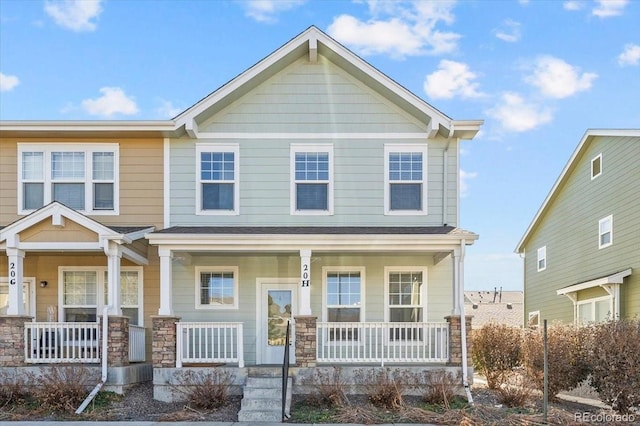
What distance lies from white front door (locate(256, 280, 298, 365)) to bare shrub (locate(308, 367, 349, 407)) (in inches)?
86.9

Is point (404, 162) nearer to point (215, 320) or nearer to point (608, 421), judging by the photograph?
point (215, 320)

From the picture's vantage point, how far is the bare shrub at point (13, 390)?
10.8 metres

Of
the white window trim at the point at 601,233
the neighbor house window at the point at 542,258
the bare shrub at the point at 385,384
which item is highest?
the white window trim at the point at 601,233

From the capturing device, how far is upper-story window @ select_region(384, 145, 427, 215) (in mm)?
13570

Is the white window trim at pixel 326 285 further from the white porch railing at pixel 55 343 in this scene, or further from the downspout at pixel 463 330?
the white porch railing at pixel 55 343

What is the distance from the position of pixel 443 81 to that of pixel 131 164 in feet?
27.3

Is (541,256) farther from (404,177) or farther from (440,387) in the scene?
(440,387)

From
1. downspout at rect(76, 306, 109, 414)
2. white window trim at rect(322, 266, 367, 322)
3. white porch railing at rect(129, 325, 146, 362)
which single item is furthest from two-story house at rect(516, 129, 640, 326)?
downspout at rect(76, 306, 109, 414)

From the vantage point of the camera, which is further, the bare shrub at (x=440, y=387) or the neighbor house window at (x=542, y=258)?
the neighbor house window at (x=542, y=258)

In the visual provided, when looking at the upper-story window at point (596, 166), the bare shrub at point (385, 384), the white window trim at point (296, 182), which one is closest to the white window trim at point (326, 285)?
the white window trim at point (296, 182)

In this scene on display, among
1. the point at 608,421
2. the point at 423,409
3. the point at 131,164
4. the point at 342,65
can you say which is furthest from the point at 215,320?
the point at 608,421

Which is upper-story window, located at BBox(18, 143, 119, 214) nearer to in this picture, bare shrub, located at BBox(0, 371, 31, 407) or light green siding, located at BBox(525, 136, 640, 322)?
bare shrub, located at BBox(0, 371, 31, 407)

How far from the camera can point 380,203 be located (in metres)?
13.6

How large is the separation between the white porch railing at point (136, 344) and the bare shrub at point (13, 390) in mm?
1967
